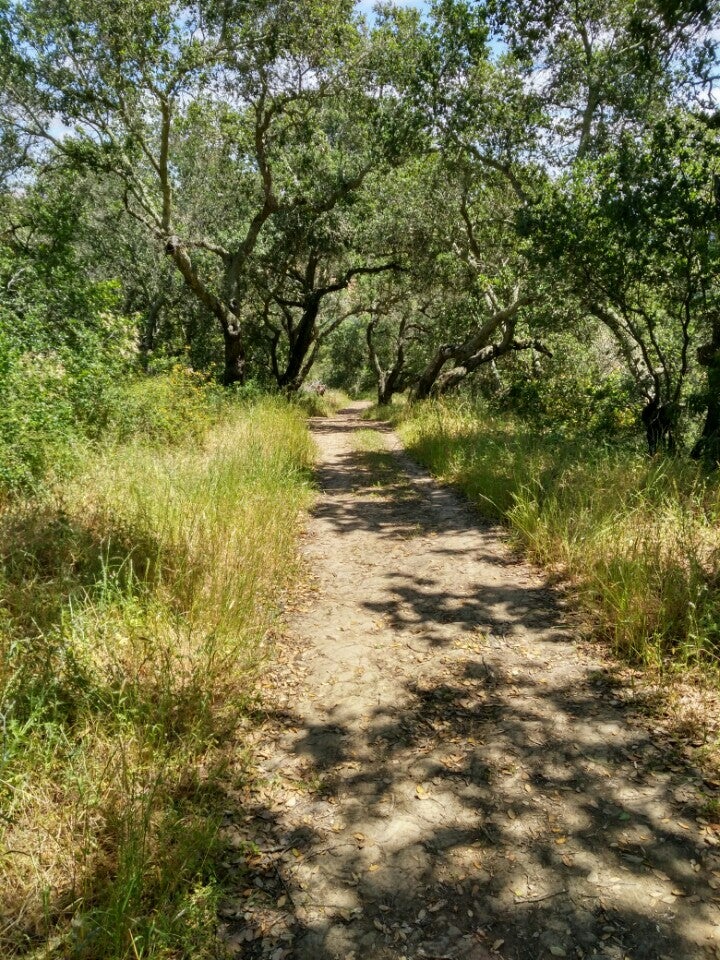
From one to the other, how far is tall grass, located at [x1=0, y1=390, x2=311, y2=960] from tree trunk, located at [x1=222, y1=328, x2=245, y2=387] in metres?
10.6

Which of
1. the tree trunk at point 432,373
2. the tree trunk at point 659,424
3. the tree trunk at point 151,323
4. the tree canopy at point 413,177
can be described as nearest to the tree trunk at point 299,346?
the tree canopy at point 413,177

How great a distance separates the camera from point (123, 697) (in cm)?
255

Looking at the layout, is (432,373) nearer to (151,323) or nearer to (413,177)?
(413,177)

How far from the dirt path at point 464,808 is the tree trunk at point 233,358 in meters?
12.0

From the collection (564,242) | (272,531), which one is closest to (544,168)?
(564,242)

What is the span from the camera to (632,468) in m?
5.69

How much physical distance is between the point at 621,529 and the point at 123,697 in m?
3.70

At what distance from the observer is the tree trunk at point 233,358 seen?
14.9m

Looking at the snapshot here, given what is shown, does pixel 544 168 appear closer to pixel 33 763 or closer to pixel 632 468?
pixel 632 468

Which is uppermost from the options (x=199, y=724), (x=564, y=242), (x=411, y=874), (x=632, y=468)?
(x=564, y=242)

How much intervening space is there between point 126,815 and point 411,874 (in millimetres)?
1121

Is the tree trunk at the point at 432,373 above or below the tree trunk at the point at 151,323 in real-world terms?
below

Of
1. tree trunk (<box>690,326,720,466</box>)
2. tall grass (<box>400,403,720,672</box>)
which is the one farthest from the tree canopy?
tall grass (<box>400,403,720,672</box>)

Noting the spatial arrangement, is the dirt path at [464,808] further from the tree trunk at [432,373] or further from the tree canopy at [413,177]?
the tree trunk at [432,373]
